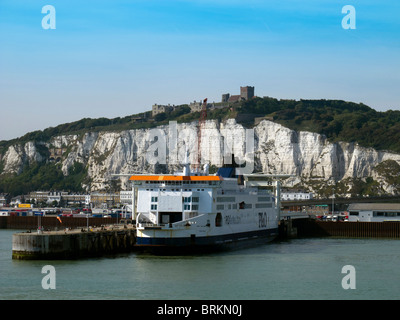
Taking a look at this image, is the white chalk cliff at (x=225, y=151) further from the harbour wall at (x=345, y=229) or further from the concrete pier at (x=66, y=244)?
the concrete pier at (x=66, y=244)

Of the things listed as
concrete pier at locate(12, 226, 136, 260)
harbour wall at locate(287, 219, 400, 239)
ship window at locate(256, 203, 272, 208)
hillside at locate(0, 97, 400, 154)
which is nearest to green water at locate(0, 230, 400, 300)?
concrete pier at locate(12, 226, 136, 260)

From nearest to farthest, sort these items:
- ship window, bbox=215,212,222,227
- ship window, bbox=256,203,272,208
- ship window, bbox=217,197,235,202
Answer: ship window, bbox=215,212,222,227 → ship window, bbox=217,197,235,202 → ship window, bbox=256,203,272,208

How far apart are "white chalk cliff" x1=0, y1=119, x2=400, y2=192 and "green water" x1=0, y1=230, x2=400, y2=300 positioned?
252ft

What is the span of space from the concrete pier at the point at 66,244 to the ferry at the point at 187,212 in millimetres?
4278

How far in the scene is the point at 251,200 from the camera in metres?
73.6

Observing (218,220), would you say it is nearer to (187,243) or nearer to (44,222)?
(187,243)

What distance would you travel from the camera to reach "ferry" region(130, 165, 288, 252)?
193ft

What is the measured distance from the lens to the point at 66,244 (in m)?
58.2

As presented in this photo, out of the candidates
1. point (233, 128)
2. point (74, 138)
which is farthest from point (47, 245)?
point (74, 138)

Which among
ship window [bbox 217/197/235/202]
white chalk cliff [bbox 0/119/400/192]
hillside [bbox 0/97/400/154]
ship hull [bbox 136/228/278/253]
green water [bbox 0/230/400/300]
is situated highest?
hillside [bbox 0/97/400/154]

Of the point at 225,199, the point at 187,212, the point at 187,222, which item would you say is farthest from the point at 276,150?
the point at 187,222

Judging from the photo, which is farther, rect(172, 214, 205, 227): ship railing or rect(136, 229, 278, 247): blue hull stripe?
rect(172, 214, 205, 227): ship railing

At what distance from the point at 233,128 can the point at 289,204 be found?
49.1 meters

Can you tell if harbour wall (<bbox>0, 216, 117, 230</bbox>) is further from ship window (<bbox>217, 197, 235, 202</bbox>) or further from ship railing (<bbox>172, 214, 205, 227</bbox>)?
ship railing (<bbox>172, 214, 205, 227</bbox>)
